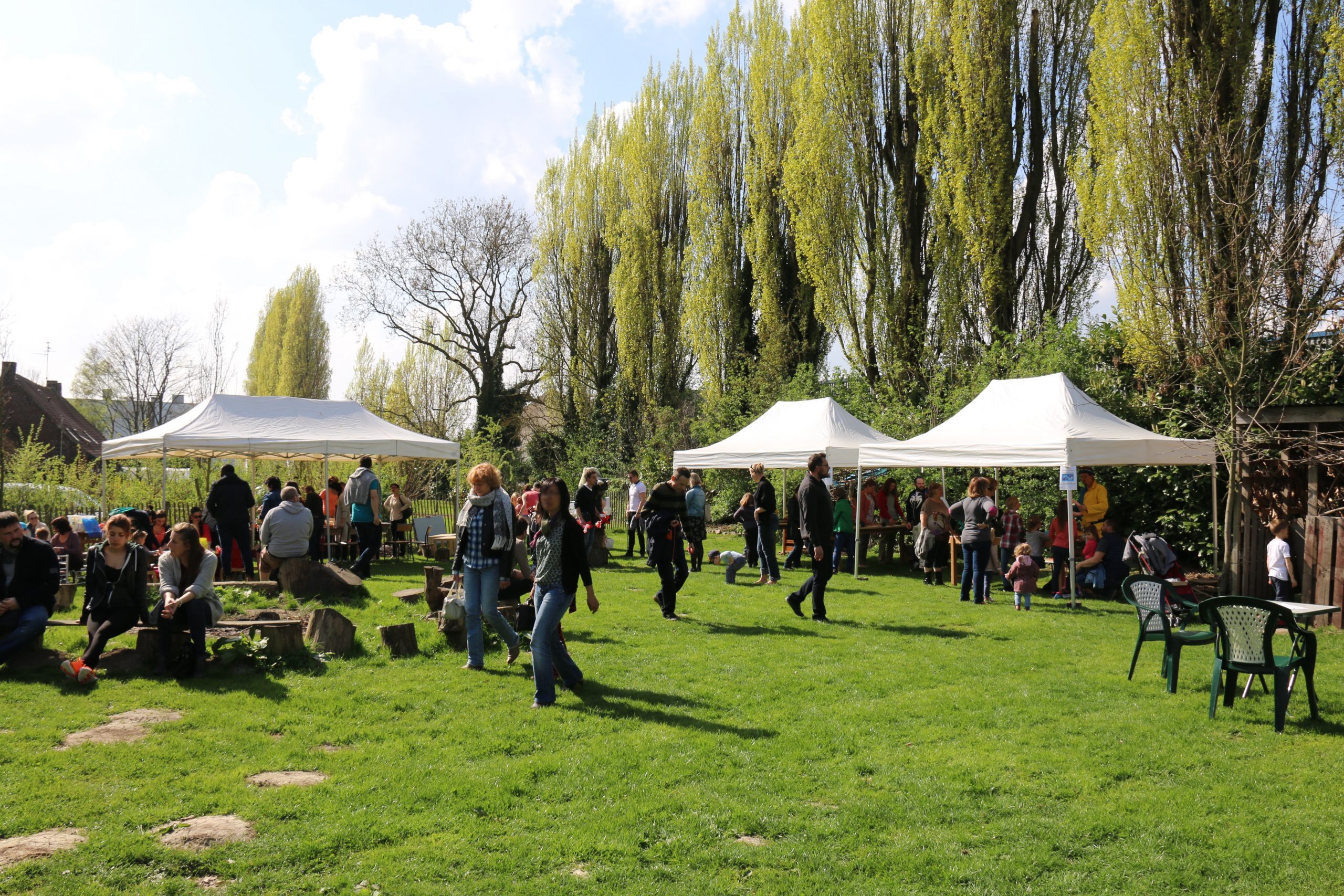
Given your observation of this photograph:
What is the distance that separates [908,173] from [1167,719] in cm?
1883

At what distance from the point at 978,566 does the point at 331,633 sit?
7.81m

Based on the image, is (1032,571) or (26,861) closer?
(26,861)

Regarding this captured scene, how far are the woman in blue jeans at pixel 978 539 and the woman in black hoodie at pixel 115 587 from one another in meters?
8.91

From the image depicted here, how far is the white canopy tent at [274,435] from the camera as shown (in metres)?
14.4

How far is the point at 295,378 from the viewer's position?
145 ft

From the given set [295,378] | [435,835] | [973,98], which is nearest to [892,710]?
[435,835]

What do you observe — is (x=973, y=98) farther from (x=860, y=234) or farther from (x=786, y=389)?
(x=786, y=389)

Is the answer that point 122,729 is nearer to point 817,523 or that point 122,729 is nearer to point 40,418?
point 817,523

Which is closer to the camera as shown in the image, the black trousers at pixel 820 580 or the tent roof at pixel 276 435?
the black trousers at pixel 820 580

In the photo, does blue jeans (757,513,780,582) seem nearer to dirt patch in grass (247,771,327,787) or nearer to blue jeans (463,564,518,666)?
blue jeans (463,564,518,666)

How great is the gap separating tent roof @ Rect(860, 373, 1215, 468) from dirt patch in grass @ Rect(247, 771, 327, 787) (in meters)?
9.49

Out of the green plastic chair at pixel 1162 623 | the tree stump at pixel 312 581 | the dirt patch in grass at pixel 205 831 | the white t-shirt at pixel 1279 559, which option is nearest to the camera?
the dirt patch in grass at pixel 205 831

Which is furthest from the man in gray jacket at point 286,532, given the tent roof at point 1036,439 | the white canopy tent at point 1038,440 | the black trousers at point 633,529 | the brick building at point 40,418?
the brick building at point 40,418

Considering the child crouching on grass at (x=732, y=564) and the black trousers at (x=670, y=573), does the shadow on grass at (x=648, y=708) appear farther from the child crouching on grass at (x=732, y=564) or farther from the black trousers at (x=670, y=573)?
the child crouching on grass at (x=732, y=564)
